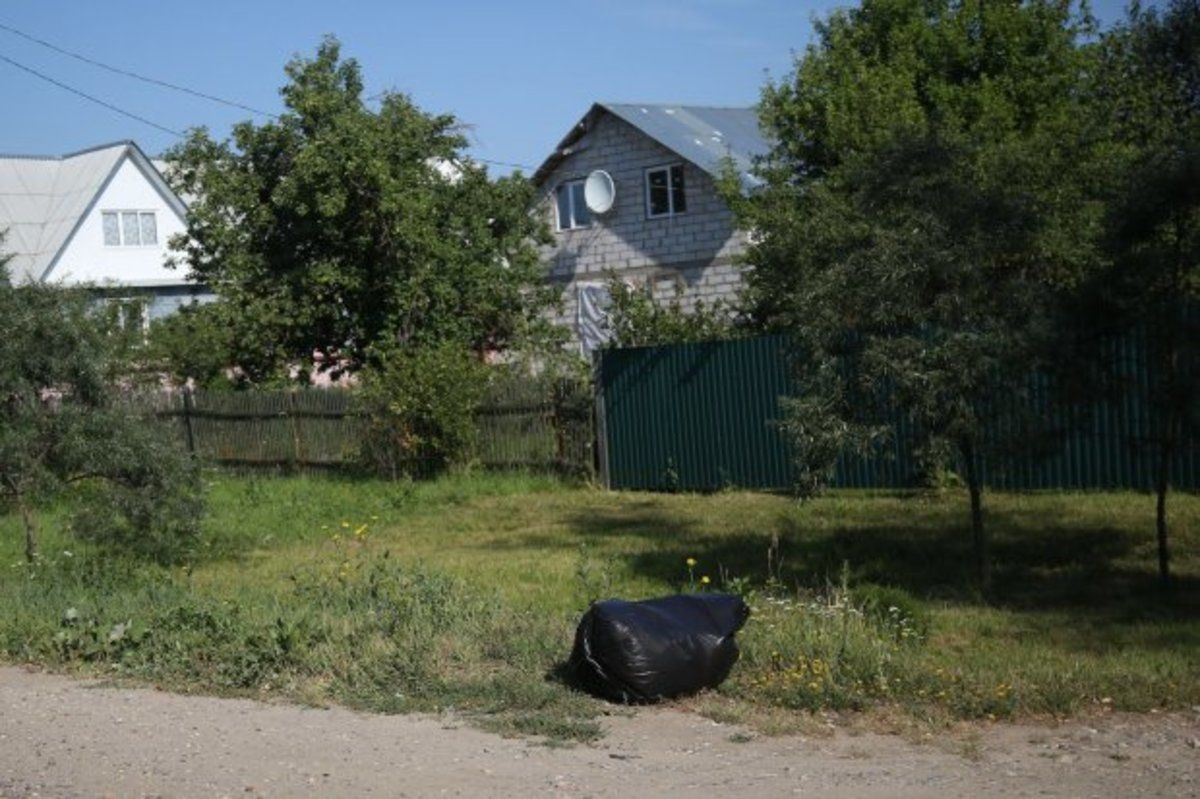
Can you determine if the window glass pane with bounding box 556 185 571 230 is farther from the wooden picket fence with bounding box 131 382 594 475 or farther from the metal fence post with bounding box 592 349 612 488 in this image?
the metal fence post with bounding box 592 349 612 488

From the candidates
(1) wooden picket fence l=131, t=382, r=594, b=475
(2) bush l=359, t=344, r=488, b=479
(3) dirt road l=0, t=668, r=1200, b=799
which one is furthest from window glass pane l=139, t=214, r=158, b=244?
(3) dirt road l=0, t=668, r=1200, b=799

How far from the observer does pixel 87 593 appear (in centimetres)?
1255

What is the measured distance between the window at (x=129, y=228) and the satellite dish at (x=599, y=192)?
20.0m

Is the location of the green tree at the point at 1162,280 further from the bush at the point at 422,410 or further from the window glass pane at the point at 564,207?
the window glass pane at the point at 564,207

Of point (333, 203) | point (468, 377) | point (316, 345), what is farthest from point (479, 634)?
point (316, 345)

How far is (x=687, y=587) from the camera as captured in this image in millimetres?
12797

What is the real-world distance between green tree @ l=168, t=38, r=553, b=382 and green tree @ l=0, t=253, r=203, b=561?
1062 cm

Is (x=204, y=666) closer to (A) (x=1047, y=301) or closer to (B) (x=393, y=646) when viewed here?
(B) (x=393, y=646)

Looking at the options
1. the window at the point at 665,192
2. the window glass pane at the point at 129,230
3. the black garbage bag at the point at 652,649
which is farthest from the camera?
the window glass pane at the point at 129,230

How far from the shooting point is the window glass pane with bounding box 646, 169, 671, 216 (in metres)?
34.4

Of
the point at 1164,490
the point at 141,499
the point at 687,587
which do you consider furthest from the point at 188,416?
the point at 1164,490

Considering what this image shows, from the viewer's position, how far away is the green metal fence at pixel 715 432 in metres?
17.2

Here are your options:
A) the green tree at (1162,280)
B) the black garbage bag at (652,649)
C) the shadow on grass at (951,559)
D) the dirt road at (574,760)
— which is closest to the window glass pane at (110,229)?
the shadow on grass at (951,559)

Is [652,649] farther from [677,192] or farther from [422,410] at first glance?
[677,192]
